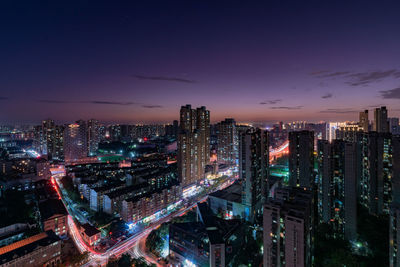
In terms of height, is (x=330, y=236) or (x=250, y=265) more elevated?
(x=330, y=236)

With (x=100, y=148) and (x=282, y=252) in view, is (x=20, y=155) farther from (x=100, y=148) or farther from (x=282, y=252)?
(x=282, y=252)

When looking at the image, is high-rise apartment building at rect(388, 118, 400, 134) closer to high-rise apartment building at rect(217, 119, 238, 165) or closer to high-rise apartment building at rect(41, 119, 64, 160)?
high-rise apartment building at rect(217, 119, 238, 165)

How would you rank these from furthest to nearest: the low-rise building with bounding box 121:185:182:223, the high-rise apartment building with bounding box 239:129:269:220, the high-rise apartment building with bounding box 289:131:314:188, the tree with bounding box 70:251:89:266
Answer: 1. the high-rise apartment building with bounding box 289:131:314:188
2. the high-rise apartment building with bounding box 239:129:269:220
3. the low-rise building with bounding box 121:185:182:223
4. the tree with bounding box 70:251:89:266

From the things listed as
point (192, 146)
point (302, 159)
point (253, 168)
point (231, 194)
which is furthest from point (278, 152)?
point (253, 168)

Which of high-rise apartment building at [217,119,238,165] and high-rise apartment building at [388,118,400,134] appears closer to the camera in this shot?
high-rise apartment building at [388,118,400,134]

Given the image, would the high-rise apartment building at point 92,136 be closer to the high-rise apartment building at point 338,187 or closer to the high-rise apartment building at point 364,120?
the high-rise apartment building at point 338,187

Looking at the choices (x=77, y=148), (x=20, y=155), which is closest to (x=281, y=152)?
(x=77, y=148)

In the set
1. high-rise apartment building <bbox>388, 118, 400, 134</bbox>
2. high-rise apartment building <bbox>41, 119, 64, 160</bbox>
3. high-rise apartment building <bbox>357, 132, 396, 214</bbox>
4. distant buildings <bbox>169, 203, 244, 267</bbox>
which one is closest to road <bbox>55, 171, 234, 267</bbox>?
distant buildings <bbox>169, 203, 244, 267</bbox>

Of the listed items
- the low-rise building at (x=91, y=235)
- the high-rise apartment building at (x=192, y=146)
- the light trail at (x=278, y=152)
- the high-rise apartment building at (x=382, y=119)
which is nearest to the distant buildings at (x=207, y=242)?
the low-rise building at (x=91, y=235)
